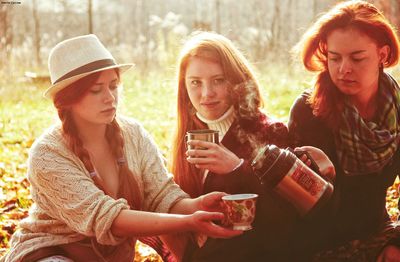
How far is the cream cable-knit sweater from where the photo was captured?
266cm

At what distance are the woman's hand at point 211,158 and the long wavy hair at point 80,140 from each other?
0.43 meters

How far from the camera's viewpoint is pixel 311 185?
250cm

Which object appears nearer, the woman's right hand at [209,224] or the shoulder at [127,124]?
the woman's right hand at [209,224]

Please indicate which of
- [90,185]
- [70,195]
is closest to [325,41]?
[90,185]

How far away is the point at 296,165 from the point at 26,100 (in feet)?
24.8

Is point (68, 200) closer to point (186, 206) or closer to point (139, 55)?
point (186, 206)

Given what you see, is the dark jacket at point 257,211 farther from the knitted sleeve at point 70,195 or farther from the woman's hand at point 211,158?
the knitted sleeve at point 70,195

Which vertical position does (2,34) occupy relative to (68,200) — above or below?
above

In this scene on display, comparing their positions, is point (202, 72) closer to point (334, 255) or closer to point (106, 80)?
point (106, 80)

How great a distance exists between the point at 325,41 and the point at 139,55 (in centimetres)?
812

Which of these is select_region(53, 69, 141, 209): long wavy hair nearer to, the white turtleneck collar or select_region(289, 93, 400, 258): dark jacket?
the white turtleneck collar

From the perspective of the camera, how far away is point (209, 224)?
2.57 meters

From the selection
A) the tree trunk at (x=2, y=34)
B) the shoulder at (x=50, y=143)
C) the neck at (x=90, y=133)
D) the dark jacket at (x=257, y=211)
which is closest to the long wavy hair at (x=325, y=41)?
the dark jacket at (x=257, y=211)

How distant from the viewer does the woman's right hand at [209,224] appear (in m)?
2.54
